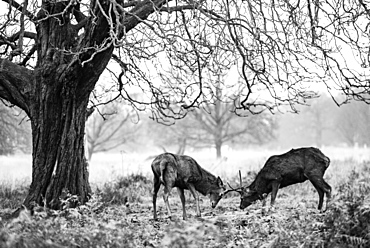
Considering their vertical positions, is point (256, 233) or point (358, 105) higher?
point (358, 105)

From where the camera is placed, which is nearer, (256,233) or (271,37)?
(256,233)

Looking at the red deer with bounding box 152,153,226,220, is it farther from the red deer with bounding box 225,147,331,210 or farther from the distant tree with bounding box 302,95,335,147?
the distant tree with bounding box 302,95,335,147

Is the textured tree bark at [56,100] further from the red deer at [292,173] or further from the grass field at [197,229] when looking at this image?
the red deer at [292,173]

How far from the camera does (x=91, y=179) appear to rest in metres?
19.3

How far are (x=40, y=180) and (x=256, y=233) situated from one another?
4.83m

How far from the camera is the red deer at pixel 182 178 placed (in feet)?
35.7

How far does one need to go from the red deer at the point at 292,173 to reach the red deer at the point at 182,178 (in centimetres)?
77

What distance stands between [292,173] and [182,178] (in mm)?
2375

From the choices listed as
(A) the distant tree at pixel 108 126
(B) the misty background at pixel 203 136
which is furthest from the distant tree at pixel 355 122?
(A) the distant tree at pixel 108 126

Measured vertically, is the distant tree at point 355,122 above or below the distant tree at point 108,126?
above

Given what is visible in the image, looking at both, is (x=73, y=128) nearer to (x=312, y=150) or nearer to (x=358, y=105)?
(x=312, y=150)

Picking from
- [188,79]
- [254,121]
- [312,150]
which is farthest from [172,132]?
[312,150]

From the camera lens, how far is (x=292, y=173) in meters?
11.3

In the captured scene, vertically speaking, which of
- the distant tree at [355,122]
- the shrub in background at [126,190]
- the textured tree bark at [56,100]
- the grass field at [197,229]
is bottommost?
the grass field at [197,229]
